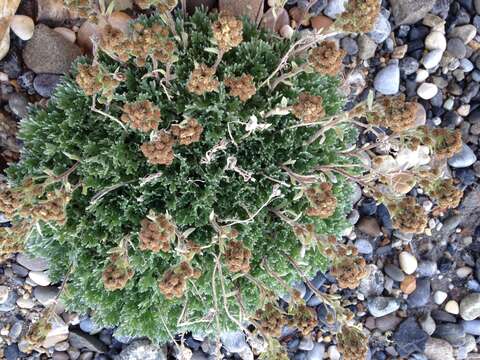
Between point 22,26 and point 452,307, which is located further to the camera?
point 452,307

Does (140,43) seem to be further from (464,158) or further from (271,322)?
(464,158)

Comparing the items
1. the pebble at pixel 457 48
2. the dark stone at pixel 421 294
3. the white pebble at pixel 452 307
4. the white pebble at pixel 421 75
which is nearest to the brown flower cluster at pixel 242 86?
the white pebble at pixel 421 75

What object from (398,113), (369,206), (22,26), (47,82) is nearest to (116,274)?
(398,113)

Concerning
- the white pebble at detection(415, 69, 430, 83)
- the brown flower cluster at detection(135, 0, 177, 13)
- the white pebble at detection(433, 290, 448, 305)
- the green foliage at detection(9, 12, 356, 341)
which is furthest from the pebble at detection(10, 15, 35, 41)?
the white pebble at detection(433, 290, 448, 305)

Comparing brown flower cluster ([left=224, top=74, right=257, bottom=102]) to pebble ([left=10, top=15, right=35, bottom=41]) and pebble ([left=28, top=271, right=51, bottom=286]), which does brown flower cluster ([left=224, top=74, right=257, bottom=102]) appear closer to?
pebble ([left=10, top=15, right=35, bottom=41])

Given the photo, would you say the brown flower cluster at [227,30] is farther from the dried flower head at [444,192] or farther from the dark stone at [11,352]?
the dark stone at [11,352]

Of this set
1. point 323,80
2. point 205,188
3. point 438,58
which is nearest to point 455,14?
point 438,58

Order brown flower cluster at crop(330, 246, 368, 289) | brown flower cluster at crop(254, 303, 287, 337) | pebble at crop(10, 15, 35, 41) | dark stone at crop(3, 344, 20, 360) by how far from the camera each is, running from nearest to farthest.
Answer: brown flower cluster at crop(330, 246, 368, 289) → brown flower cluster at crop(254, 303, 287, 337) → pebble at crop(10, 15, 35, 41) → dark stone at crop(3, 344, 20, 360)
